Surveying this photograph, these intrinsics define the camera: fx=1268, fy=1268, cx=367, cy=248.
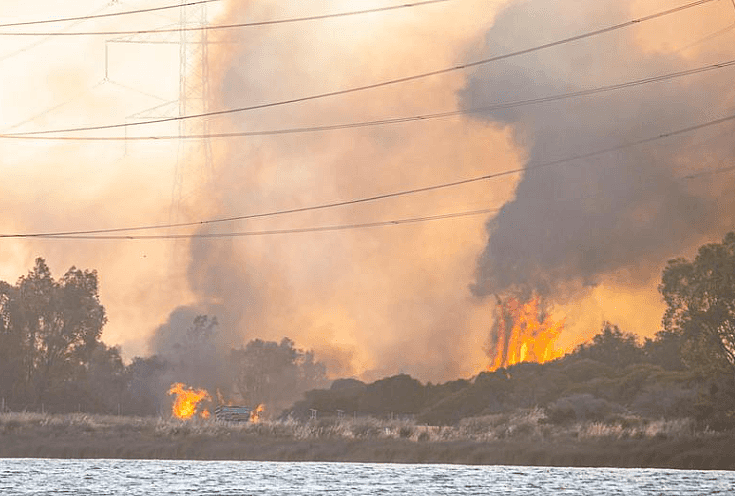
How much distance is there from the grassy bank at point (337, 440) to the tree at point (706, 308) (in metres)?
11.5

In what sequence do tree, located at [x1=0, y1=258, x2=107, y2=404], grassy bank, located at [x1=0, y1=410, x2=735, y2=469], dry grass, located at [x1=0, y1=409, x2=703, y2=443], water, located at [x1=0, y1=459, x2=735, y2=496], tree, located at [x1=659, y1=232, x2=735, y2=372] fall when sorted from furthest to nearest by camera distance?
tree, located at [x1=0, y1=258, x2=107, y2=404], dry grass, located at [x1=0, y1=409, x2=703, y2=443], grassy bank, located at [x1=0, y1=410, x2=735, y2=469], tree, located at [x1=659, y1=232, x2=735, y2=372], water, located at [x1=0, y1=459, x2=735, y2=496]

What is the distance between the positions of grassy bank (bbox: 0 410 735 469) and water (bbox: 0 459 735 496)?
1233mm

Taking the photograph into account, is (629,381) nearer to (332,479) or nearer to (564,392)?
(564,392)

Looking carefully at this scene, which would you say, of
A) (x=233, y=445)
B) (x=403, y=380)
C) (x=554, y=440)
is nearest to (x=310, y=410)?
(x=403, y=380)

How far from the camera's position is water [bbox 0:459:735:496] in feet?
255

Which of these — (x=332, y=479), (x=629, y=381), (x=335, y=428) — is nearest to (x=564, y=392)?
(x=629, y=381)

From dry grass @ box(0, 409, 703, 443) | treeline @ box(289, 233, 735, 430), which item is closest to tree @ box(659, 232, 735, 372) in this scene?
treeline @ box(289, 233, 735, 430)

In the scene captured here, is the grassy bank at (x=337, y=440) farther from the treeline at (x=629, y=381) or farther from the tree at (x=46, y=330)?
the tree at (x=46, y=330)

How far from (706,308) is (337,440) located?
116 feet

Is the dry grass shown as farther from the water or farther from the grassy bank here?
the water

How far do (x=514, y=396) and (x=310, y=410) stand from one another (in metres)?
22.4

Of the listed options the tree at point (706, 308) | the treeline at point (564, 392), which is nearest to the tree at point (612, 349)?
the treeline at point (564, 392)

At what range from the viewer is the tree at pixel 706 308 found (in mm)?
90125

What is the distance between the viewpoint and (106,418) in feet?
405
